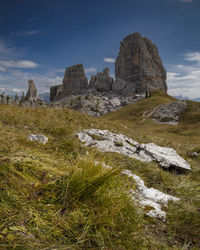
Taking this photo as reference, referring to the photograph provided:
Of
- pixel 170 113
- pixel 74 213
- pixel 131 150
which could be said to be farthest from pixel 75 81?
pixel 74 213

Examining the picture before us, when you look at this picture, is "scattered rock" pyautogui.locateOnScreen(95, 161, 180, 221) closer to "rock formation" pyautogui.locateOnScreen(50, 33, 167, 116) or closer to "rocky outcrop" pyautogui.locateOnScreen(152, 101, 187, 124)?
"rocky outcrop" pyautogui.locateOnScreen(152, 101, 187, 124)

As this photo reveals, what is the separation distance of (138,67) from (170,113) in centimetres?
12795

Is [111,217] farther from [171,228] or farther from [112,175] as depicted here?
[171,228]

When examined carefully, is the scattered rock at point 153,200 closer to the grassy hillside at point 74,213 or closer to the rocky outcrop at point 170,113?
the grassy hillside at point 74,213

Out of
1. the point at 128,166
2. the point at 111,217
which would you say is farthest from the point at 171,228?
the point at 128,166

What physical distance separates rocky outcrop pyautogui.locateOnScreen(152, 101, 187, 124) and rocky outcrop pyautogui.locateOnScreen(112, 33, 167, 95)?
104172 mm

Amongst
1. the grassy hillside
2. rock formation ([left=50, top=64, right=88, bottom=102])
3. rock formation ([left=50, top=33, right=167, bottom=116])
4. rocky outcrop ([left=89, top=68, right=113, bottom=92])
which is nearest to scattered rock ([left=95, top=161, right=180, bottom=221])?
the grassy hillside

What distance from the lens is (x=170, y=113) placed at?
196 feet

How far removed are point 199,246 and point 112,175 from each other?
6.45 feet

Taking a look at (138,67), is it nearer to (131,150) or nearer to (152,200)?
(131,150)

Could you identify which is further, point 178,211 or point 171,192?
point 171,192

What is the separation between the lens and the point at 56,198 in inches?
90.2

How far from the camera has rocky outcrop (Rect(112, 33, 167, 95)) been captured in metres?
167

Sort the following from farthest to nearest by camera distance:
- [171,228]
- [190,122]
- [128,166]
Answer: [190,122] < [128,166] < [171,228]
